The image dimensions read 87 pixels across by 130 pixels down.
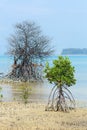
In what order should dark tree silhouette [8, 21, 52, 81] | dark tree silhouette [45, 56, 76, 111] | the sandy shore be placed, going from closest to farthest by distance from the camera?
the sandy shore < dark tree silhouette [45, 56, 76, 111] < dark tree silhouette [8, 21, 52, 81]

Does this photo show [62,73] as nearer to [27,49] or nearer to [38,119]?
[38,119]

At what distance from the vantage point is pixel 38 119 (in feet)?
51.0

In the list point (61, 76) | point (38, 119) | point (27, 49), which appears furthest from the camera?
point (27, 49)

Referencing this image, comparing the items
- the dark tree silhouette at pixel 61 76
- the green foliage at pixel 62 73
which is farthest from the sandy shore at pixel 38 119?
the green foliage at pixel 62 73

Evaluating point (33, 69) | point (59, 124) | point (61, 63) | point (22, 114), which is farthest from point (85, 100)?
point (33, 69)

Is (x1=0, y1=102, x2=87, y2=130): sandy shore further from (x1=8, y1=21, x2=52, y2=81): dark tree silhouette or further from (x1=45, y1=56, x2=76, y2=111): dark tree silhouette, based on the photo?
(x1=8, y1=21, x2=52, y2=81): dark tree silhouette

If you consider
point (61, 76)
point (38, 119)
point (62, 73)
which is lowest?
point (38, 119)

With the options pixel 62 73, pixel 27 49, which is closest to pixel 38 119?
pixel 62 73

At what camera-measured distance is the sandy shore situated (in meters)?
13.9

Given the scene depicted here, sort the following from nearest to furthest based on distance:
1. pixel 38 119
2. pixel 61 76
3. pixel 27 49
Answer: pixel 38 119 → pixel 61 76 → pixel 27 49

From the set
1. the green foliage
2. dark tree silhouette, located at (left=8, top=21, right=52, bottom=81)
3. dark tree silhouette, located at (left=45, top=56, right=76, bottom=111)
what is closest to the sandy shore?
dark tree silhouette, located at (left=45, top=56, right=76, bottom=111)

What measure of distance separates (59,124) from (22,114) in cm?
258

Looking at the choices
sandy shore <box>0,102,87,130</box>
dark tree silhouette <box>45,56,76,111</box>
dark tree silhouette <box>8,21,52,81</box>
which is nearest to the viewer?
sandy shore <box>0,102,87,130</box>

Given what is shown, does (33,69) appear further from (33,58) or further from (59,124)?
(59,124)
